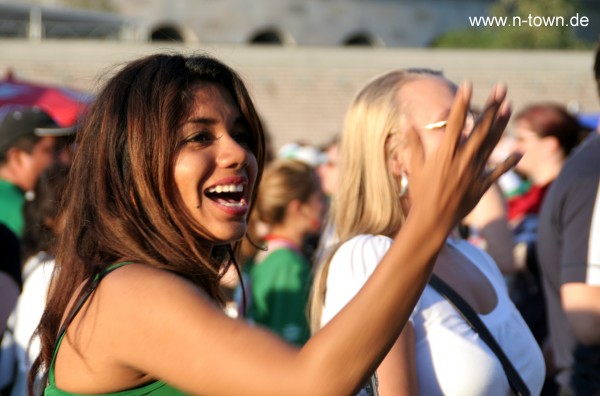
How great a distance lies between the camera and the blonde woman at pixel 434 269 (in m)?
2.73

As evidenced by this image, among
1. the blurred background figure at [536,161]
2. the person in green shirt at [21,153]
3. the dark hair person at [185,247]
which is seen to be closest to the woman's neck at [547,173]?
the blurred background figure at [536,161]

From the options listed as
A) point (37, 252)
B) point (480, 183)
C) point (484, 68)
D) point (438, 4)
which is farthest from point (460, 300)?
point (438, 4)

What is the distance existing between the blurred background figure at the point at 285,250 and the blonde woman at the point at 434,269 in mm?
2412

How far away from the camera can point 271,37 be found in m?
Result: 49.7

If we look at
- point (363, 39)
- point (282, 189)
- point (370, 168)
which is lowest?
point (363, 39)

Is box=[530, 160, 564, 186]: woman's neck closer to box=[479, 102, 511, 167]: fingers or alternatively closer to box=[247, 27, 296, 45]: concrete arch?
box=[479, 102, 511, 167]: fingers

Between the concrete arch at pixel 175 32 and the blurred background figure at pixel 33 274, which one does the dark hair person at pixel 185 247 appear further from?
the concrete arch at pixel 175 32

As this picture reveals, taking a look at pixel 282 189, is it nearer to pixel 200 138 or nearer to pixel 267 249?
pixel 267 249

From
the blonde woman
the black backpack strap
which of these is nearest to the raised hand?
the blonde woman

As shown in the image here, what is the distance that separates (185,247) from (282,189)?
12.4 feet

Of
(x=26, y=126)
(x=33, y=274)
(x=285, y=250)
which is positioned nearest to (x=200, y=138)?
(x=33, y=274)

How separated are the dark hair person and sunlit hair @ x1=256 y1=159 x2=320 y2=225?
3.40m

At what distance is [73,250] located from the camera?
2.24m

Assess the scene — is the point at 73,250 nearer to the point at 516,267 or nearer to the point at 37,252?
the point at 37,252
